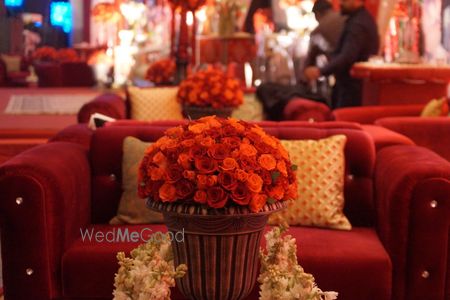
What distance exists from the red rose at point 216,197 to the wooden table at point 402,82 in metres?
4.12

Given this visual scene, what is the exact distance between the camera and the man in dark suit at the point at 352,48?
646 centimetres

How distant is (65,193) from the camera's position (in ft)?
9.93

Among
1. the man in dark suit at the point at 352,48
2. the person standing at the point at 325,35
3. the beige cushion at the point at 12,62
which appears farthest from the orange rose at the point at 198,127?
the beige cushion at the point at 12,62

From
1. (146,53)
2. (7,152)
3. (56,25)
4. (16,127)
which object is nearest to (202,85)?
(7,152)

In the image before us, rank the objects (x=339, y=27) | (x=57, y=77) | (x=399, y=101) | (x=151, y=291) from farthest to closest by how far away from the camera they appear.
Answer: (x=57, y=77) → (x=339, y=27) → (x=399, y=101) → (x=151, y=291)

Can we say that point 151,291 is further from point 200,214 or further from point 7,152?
point 7,152

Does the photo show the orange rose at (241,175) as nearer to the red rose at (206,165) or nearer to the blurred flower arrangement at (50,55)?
the red rose at (206,165)

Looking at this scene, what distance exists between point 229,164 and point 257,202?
0.13m

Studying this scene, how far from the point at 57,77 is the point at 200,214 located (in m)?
13.3

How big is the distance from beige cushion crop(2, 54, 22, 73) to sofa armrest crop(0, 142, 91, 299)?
1199 cm

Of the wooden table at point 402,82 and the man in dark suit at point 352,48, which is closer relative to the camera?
the wooden table at point 402,82

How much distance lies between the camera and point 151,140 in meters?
3.56

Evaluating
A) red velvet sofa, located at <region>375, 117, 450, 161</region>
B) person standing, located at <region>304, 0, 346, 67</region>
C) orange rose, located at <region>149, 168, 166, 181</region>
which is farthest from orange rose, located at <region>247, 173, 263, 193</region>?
person standing, located at <region>304, 0, 346, 67</region>

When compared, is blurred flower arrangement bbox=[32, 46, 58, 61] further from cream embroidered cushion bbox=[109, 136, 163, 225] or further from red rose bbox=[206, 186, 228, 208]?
red rose bbox=[206, 186, 228, 208]
